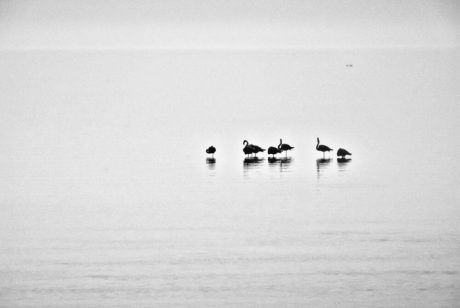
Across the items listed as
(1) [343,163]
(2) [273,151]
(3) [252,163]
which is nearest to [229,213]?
(3) [252,163]

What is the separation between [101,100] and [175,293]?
49.6 metres

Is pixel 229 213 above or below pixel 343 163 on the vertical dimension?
below

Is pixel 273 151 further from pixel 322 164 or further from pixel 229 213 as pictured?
pixel 229 213

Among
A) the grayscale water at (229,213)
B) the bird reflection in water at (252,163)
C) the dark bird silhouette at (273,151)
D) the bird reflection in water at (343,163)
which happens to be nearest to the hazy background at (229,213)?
the grayscale water at (229,213)

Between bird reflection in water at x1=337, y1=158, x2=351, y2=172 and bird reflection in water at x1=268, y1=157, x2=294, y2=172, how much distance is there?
152cm

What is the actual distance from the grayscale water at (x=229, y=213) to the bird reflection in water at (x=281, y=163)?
0.10m

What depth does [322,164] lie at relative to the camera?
1036 inches

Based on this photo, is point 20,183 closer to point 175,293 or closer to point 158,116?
point 175,293

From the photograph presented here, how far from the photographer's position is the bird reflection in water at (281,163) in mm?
25556

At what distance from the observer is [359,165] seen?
2584 cm

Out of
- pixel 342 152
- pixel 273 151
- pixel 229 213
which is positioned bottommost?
pixel 229 213

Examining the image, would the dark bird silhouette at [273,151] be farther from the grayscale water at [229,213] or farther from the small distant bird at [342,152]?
the small distant bird at [342,152]

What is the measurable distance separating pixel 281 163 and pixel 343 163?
6.27 feet

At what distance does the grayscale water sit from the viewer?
1293 cm
